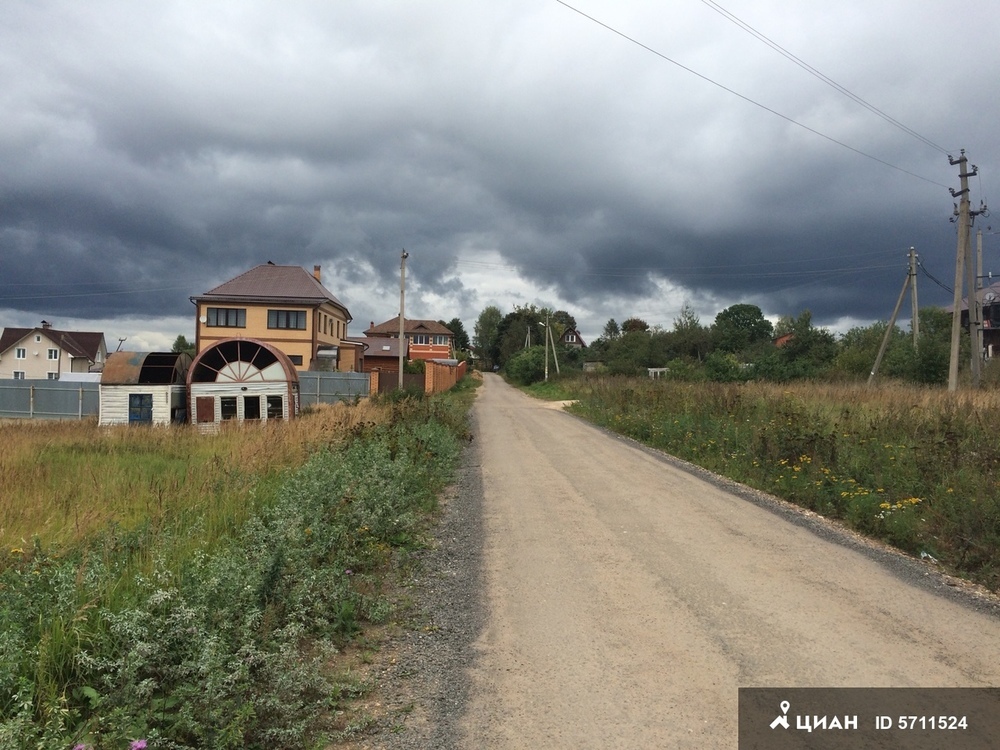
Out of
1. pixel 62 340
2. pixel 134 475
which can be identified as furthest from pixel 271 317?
pixel 62 340

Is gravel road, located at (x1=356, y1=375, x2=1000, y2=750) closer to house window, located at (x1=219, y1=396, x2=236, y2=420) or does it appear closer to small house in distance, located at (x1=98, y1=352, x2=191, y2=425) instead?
house window, located at (x1=219, y1=396, x2=236, y2=420)

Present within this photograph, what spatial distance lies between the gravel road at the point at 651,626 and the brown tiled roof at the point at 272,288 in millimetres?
40497

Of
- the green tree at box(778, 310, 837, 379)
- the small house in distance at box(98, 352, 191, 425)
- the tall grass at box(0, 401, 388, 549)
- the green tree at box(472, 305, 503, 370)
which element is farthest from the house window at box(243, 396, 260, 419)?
the green tree at box(472, 305, 503, 370)

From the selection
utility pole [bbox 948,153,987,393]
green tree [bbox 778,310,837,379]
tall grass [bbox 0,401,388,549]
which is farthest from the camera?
green tree [bbox 778,310,837,379]

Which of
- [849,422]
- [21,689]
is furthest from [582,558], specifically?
[849,422]

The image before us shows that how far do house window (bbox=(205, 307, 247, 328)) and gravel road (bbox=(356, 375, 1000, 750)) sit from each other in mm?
41576

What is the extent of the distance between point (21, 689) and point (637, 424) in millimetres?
17202

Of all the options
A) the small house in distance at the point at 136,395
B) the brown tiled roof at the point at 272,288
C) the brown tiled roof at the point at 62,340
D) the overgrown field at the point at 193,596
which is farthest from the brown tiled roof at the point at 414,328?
the overgrown field at the point at 193,596

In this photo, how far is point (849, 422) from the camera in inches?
499

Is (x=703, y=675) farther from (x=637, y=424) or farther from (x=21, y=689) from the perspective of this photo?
(x=637, y=424)

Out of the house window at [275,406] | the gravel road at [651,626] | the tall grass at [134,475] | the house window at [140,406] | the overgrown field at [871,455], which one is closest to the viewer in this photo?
the gravel road at [651,626]

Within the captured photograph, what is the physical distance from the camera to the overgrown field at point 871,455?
680cm

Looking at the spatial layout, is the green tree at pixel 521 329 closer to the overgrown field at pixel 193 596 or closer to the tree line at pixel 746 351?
the tree line at pixel 746 351

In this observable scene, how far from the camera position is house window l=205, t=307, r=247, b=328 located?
4544 centimetres
